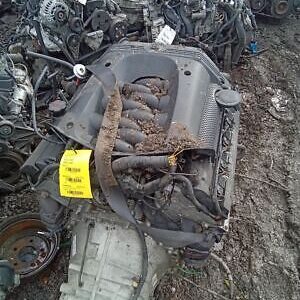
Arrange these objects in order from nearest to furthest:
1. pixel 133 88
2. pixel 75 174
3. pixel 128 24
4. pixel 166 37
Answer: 1. pixel 75 174
2. pixel 133 88
3. pixel 166 37
4. pixel 128 24

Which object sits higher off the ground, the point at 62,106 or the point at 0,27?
the point at 62,106

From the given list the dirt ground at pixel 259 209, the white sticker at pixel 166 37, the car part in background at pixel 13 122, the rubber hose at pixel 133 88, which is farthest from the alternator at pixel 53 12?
the rubber hose at pixel 133 88

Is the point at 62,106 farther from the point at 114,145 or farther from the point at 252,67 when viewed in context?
the point at 252,67

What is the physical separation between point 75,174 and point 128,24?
3.06 metres

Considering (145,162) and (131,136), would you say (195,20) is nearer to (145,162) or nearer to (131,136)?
(131,136)

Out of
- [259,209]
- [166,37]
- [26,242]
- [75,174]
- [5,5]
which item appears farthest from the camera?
[5,5]

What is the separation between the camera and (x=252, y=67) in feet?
18.8

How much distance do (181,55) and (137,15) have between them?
2159 millimetres

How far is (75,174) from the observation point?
2498 millimetres

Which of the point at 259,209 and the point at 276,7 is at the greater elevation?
the point at 276,7

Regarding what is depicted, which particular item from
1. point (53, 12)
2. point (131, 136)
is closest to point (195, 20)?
point (53, 12)

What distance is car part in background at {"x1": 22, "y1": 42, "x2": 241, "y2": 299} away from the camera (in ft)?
8.11

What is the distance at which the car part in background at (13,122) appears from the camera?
12.7 feet

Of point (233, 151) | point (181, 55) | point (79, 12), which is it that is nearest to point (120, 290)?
point (233, 151)
